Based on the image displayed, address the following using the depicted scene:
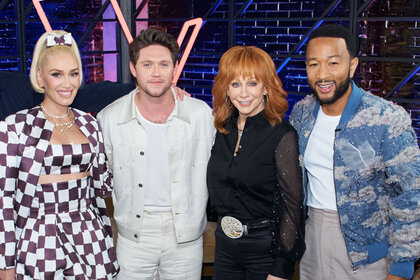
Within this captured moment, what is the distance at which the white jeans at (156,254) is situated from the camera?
9.04 ft

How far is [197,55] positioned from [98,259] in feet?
27.4

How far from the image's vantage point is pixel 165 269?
111 inches

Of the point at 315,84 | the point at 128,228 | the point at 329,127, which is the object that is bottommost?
the point at 128,228

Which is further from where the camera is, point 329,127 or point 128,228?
point 128,228

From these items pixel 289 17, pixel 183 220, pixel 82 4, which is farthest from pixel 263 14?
pixel 183 220

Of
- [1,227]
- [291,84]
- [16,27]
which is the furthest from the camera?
[291,84]

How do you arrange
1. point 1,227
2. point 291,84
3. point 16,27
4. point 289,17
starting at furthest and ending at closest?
point 291,84
point 289,17
point 16,27
point 1,227

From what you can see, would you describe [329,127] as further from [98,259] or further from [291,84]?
[291,84]

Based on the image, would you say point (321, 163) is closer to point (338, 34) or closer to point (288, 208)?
point (288, 208)

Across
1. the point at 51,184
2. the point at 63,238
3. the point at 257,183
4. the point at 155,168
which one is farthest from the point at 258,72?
the point at 63,238

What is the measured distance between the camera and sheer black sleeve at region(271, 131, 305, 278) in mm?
2371

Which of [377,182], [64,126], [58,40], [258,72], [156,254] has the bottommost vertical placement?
[156,254]

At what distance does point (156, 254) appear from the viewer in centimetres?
278

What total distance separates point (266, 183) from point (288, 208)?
149 mm
